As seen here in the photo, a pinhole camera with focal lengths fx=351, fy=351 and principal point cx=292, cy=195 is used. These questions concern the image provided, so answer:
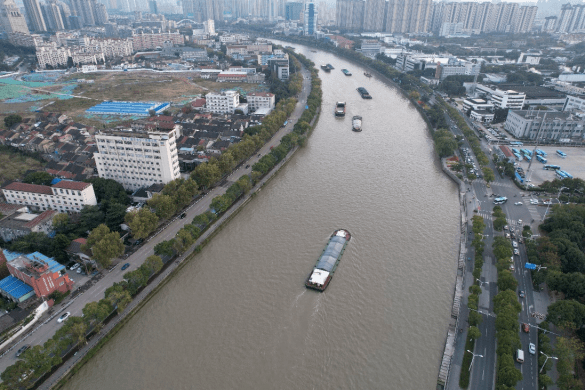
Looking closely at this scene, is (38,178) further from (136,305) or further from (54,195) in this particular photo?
(136,305)

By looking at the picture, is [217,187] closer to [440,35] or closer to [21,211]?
[21,211]

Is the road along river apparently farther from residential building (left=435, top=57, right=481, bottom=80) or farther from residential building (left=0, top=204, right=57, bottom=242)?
residential building (left=435, top=57, right=481, bottom=80)

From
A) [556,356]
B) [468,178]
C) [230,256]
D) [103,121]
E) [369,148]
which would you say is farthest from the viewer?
[103,121]

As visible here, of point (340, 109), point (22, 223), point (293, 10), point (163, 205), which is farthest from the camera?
point (293, 10)

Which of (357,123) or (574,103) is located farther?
(574,103)

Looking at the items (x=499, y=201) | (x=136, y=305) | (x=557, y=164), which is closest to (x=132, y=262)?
(x=136, y=305)

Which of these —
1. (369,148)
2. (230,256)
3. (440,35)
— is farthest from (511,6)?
(230,256)
